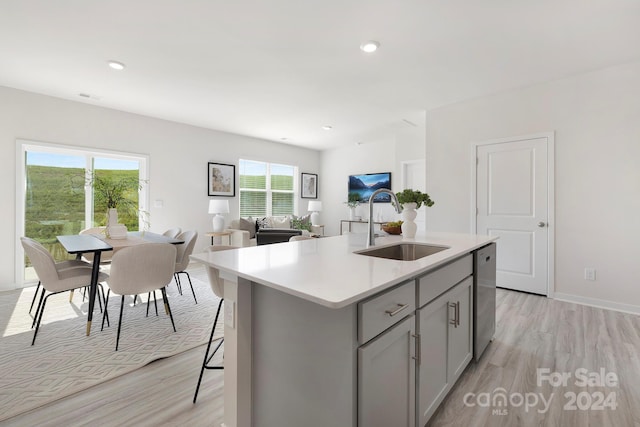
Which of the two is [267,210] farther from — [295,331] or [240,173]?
[295,331]

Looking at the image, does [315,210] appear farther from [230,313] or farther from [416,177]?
[230,313]

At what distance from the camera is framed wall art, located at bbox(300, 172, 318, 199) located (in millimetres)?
7527

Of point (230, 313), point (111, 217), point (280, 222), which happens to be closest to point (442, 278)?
point (230, 313)

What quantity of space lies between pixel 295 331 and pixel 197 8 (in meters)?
2.37

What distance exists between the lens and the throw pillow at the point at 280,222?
6.34 m

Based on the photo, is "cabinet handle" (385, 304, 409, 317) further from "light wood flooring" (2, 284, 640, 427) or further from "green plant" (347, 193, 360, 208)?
"green plant" (347, 193, 360, 208)

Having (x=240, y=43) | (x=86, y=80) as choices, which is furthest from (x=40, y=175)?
(x=240, y=43)

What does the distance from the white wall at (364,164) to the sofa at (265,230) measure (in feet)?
2.97

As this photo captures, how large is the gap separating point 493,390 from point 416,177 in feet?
15.5

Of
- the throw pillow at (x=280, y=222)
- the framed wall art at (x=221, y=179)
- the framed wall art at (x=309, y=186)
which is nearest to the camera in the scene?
the framed wall art at (x=221, y=179)

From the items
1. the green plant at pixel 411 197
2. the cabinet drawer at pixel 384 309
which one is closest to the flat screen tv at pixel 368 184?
the green plant at pixel 411 197

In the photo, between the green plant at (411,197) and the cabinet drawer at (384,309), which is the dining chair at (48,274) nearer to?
the cabinet drawer at (384,309)

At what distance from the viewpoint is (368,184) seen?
6.94 metres

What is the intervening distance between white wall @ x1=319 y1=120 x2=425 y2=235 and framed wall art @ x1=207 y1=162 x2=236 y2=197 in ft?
8.57
